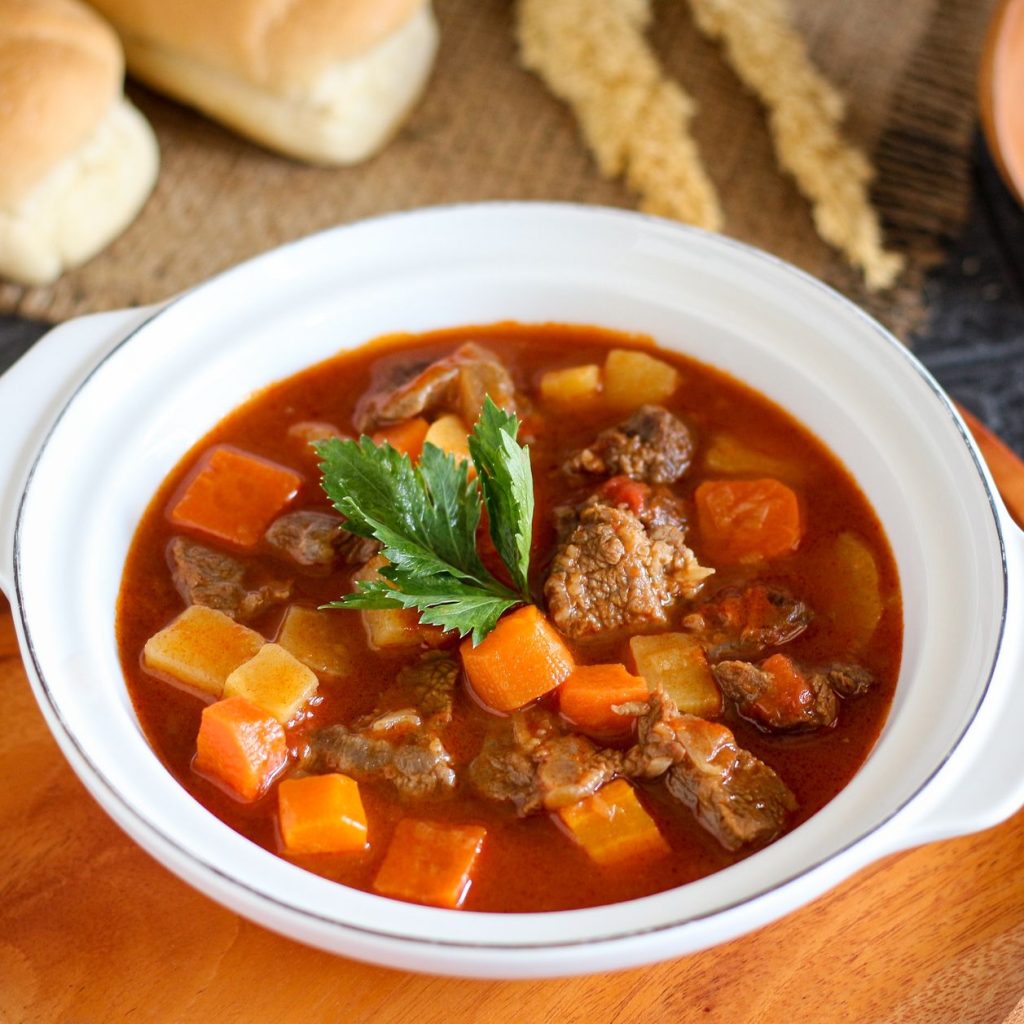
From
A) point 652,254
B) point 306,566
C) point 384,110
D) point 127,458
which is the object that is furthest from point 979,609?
point 384,110

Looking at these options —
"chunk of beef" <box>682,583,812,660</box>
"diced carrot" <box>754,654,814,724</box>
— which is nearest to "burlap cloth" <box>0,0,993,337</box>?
"chunk of beef" <box>682,583,812,660</box>

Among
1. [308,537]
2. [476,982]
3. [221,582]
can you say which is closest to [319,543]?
[308,537]

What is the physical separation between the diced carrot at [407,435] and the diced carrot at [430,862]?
123cm

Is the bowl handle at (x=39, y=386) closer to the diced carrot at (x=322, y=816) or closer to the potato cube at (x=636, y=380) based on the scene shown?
the diced carrot at (x=322, y=816)

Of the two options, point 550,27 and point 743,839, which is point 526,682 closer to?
point 743,839

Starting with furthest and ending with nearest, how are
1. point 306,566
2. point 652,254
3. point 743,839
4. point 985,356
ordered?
point 985,356 < point 652,254 < point 306,566 < point 743,839

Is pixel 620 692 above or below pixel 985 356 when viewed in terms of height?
above

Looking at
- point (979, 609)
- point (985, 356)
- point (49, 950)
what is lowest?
point (985, 356)

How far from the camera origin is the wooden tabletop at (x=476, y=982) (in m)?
2.88

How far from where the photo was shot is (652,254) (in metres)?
4.00

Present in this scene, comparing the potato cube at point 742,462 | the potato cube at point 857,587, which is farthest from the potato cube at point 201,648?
the potato cube at point 857,587

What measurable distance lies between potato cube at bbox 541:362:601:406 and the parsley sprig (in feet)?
2.06

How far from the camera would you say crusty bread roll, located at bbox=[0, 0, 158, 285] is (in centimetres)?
478

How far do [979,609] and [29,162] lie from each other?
3.72 m
